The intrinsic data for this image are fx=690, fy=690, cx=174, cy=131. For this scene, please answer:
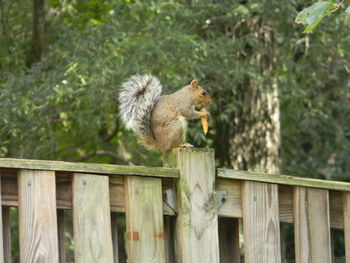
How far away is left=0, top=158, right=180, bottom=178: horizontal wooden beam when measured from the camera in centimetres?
194

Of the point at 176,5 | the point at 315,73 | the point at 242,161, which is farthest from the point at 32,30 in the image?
the point at 315,73

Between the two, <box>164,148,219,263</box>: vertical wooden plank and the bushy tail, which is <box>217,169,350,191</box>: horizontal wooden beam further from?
the bushy tail

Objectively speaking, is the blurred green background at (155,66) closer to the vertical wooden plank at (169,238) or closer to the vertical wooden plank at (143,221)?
the vertical wooden plank at (169,238)

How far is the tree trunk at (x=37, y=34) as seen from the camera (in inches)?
215

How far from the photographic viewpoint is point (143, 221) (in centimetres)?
216

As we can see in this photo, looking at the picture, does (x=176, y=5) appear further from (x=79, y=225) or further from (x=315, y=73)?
(x=79, y=225)

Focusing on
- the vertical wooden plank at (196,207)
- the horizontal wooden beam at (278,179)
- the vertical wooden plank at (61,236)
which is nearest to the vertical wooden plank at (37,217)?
the vertical wooden plank at (61,236)

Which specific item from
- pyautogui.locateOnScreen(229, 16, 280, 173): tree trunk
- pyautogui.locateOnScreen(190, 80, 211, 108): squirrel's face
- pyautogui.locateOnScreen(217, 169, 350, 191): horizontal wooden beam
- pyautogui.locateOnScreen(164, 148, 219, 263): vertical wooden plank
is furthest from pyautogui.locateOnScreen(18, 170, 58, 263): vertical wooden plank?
pyautogui.locateOnScreen(229, 16, 280, 173): tree trunk

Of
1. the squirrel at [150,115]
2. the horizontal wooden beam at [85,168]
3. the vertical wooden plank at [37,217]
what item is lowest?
the vertical wooden plank at [37,217]

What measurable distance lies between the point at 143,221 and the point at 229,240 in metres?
0.46

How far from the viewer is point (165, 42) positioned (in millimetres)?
4906

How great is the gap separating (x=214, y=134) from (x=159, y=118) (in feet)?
8.61

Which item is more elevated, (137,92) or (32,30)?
(32,30)

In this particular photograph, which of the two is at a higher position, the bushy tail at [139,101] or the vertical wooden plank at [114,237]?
the bushy tail at [139,101]
